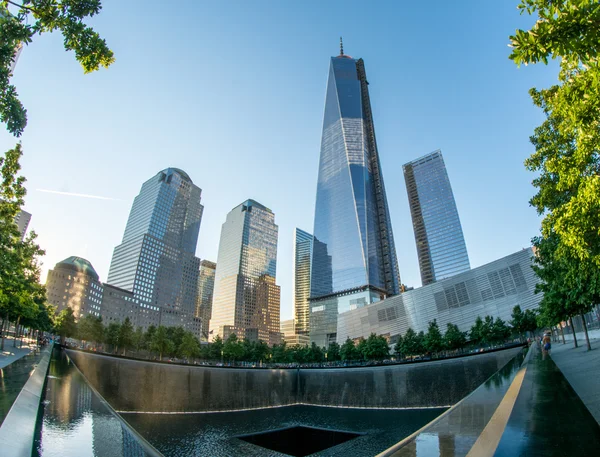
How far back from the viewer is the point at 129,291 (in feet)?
551

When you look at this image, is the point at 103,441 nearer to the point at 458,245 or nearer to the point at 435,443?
the point at 435,443

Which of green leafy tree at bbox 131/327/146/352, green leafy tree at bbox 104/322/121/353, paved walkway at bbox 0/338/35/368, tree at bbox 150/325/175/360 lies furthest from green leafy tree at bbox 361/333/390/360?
paved walkway at bbox 0/338/35/368

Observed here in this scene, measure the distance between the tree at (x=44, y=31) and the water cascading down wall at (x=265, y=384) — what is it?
A: 29.8m

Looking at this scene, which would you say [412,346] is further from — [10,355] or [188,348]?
[10,355]

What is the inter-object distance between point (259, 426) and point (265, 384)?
15.0m

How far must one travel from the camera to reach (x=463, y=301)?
96938 mm

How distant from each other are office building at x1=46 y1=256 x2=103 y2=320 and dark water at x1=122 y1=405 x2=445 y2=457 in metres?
132

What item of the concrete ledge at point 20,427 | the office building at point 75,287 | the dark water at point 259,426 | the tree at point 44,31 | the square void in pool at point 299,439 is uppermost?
the office building at point 75,287

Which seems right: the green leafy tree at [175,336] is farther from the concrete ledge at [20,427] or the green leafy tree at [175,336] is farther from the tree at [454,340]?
the concrete ledge at [20,427]

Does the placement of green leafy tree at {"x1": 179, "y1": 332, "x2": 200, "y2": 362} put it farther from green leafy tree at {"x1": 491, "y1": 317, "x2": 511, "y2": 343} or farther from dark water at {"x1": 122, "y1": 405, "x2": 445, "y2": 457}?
green leafy tree at {"x1": 491, "y1": 317, "x2": 511, "y2": 343}

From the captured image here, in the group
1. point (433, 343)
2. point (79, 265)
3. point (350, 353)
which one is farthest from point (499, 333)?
point (79, 265)

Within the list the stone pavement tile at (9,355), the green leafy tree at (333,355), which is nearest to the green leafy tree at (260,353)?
the green leafy tree at (333,355)

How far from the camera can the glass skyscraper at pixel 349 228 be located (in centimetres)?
16288

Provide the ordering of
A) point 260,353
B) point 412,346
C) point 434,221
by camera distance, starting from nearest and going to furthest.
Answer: point 412,346
point 260,353
point 434,221
